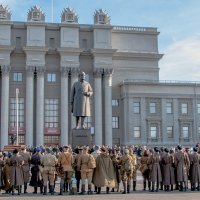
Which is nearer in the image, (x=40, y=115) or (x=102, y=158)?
(x=102, y=158)

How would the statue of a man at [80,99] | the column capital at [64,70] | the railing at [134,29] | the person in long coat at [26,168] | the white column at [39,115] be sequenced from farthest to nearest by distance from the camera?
the railing at [134,29], the column capital at [64,70], the white column at [39,115], the statue of a man at [80,99], the person in long coat at [26,168]

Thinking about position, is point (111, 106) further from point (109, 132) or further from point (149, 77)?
point (149, 77)

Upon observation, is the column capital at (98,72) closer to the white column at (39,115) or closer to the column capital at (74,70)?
the column capital at (74,70)

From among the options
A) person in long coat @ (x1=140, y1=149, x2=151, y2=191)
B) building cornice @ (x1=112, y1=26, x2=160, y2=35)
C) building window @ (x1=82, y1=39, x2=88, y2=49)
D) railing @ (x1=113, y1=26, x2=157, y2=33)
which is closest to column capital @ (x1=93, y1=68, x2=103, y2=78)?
building window @ (x1=82, y1=39, x2=88, y2=49)

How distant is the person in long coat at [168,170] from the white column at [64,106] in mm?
40899

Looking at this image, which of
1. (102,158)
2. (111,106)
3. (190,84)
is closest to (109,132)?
(111,106)

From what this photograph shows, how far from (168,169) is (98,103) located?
41.5 m

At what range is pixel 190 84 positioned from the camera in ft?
210

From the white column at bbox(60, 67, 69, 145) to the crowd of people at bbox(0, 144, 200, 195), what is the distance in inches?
1576

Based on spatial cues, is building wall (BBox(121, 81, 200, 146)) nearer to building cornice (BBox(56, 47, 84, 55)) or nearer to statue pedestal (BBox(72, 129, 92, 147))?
building cornice (BBox(56, 47, 84, 55))

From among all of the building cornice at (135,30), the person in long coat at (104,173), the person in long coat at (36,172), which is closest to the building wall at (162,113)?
the building cornice at (135,30)

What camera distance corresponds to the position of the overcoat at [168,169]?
2066 cm

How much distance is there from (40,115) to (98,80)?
31.3 ft

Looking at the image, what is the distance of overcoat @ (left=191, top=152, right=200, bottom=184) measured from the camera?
21.0m
